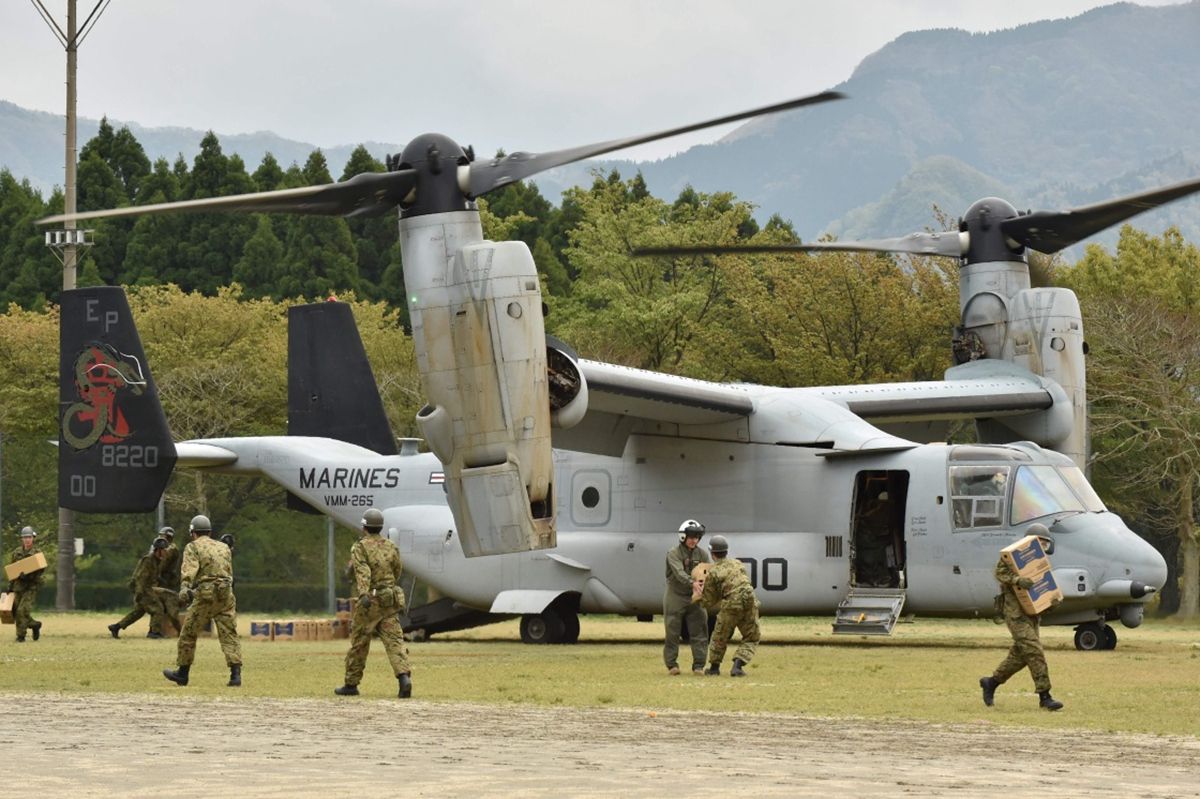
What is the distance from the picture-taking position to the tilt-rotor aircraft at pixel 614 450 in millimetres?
19453

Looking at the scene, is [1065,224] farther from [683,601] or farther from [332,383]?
[332,383]

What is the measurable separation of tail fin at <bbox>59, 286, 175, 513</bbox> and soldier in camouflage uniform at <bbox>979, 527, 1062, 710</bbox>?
14785 millimetres

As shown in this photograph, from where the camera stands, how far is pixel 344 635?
28.2 m

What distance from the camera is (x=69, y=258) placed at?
39.1m

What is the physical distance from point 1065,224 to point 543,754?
655 inches

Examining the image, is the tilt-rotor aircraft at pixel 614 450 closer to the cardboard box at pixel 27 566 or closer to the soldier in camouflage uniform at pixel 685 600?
the cardboard box at pixel 27 566

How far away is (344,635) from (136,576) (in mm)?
3252

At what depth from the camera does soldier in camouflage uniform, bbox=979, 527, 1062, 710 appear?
571 inches

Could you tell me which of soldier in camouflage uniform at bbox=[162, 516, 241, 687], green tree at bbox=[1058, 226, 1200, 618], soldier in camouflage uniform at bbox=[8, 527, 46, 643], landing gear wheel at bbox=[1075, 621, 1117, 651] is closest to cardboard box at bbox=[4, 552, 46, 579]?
soldier in camouflage uniform at bbox=[8, 527, 46, 643]

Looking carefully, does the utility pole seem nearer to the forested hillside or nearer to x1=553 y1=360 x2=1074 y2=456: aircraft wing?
the forested hillside

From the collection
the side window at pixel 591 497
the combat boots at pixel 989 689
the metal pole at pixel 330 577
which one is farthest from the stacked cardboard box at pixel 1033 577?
the metal pole at pixel 330 577

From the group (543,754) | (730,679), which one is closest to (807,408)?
(730,679)

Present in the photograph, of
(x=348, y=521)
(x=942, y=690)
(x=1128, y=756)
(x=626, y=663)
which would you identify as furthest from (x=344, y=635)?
(x=1128, y=756)

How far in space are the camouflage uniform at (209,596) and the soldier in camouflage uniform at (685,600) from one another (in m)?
4.66
